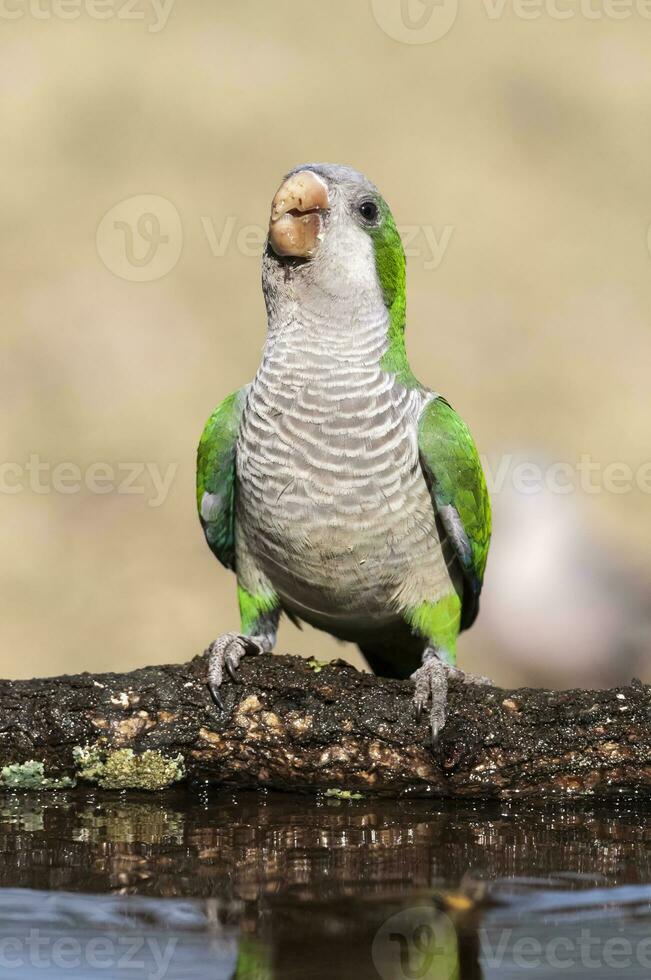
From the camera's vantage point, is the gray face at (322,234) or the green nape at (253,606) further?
the green nape at (253,606)

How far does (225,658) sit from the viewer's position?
4.62 m

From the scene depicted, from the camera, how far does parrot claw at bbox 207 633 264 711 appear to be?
14.6 feet

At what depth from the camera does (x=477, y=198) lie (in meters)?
14.0

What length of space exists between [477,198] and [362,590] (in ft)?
31.3

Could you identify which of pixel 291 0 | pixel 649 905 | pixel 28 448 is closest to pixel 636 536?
pixel 28 448

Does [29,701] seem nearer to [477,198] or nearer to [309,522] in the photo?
[309,522]

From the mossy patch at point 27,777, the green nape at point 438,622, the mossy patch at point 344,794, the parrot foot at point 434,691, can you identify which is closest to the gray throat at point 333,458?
the green nape at point 438,622

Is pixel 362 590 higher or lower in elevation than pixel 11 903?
Answer: higher

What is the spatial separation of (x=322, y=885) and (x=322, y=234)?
2657mm

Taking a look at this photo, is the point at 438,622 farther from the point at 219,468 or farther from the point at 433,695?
the point at 219,468

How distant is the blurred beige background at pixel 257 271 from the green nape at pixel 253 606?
144 inches

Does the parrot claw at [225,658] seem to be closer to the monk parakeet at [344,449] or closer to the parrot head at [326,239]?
the monk parakeet at [344,449]

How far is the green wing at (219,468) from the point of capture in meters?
5.57

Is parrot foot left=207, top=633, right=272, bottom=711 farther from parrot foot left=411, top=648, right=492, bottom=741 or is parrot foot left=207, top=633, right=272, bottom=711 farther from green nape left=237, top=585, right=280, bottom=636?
parrot foot left=411, top=648, right=492, bottom=741
